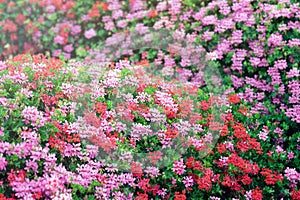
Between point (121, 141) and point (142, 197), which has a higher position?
point (121, 141)

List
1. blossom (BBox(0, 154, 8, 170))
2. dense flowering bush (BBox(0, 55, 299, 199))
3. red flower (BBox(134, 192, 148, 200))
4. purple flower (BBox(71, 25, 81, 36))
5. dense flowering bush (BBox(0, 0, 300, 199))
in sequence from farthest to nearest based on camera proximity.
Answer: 1. purple flower (BBox(71, 25, 81, 36))
2. red flower (BBox(134, 192, 148, 200))
3. dense flowering bush (BBox(0, 0, 300, 199))
4. dense flowering bush (BBox(0, 55, 299, 199))
5. blossom (BBox(0, 154, 8, 170))

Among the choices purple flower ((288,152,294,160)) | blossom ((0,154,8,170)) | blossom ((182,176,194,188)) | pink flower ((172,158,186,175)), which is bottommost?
purple flower ((288,152,294,160))

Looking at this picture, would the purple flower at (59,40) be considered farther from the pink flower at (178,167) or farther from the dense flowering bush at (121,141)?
the pink flower at (178,167)

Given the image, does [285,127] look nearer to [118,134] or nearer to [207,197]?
[207,197]

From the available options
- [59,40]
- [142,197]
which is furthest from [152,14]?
[142,197]

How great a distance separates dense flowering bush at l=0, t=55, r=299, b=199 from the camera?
141 inches

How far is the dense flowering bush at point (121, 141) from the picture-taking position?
357cm

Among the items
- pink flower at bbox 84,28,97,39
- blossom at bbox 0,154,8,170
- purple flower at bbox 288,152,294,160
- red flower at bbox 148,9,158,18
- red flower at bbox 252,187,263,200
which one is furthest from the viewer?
pink flower at bbox 84,28,97,39

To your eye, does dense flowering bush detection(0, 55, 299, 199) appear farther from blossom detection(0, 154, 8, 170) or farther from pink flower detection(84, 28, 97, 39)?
pink flower detection(84, 28, 97, 39)

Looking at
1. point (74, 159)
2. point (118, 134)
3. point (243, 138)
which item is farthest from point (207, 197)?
point (74, 159)

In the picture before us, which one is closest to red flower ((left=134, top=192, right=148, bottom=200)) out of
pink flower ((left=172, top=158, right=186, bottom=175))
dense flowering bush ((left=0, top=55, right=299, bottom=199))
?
dense flowering bush ((left=0, top=55, right=299, bottom=199))

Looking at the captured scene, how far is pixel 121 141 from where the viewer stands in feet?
13.0

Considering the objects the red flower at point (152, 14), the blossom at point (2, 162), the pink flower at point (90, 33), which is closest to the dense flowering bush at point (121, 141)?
the blossom at point (2, 162)

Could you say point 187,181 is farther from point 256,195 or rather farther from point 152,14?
point 152,14
